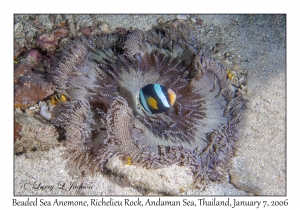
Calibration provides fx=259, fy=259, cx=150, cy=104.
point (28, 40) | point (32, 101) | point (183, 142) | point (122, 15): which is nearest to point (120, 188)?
point (183, 142)

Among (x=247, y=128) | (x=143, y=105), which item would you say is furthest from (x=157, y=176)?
(x=247, y=128)

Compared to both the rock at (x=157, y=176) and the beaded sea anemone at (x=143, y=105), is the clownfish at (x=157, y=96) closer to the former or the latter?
the beaded sea anemone at (x=143, y=105)

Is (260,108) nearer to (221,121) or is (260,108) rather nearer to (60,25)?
(221,121)

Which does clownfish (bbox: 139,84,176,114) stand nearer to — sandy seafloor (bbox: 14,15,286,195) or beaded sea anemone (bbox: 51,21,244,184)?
beaded sea anemone (bbox: 51,21,244,184)

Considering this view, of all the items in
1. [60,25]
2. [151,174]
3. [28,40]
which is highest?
[60,25]

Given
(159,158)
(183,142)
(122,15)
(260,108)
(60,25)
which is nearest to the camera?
(159,158)

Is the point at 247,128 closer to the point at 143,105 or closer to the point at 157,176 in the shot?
the point at 157,176
